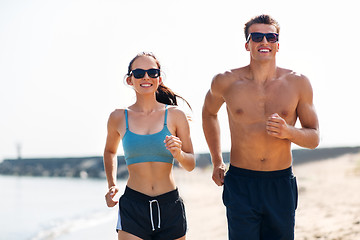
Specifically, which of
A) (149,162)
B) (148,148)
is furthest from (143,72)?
(149,162)

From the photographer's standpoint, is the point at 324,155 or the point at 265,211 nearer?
the point at 265,211

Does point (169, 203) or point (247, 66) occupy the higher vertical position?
point (247, 66)

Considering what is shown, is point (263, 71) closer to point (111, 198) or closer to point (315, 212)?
point (111, 198)

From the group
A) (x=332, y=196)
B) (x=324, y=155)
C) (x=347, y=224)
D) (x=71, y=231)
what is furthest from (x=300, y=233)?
(x=324, y=155)

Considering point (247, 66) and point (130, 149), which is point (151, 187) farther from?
point (247, 66)

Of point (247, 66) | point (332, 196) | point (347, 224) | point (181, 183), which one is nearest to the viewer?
point (247, 66)

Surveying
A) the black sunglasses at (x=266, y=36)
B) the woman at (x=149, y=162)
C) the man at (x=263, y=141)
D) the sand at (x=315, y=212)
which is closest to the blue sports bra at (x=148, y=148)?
the woman at (x=149, y=162)

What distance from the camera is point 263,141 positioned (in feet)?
11.8

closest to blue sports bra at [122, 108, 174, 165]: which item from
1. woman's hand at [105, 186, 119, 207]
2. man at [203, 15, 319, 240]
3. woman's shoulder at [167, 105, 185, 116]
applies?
woman's shoulder at [167, 105, 185, 116]

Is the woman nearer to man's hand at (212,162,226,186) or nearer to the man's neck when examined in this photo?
man's hand at (212,162,226,186)

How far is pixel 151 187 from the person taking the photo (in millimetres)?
3562

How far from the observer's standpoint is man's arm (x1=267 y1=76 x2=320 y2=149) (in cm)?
317

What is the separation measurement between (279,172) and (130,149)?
1.13 m

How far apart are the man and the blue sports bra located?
0.54 metres
